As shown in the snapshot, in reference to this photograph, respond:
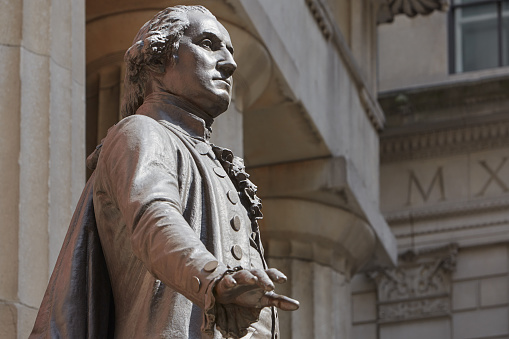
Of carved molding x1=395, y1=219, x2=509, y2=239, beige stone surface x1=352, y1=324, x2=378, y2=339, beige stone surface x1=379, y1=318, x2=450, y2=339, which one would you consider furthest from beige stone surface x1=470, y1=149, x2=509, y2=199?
beige stone surface x1=352, y1=324, x2=378, y2=339

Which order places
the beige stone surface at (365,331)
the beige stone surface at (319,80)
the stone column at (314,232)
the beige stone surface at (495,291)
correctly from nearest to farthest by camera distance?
the beige stone surface at (319,80), the stone column at (314,232), the beige stone surface at (495,291), the beige stone surface at (365,331)

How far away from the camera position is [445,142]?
2341 centimetres

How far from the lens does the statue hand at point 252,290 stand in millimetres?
4594

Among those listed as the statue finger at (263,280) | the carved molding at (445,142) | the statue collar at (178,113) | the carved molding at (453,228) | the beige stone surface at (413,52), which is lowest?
the statue finger at (263,280)

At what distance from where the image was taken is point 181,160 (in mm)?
5516

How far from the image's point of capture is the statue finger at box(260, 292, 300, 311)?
15.0ft

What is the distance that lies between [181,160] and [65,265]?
1.72ft

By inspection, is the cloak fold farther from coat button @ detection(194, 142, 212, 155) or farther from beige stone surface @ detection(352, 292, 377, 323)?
beige stone surface @ detection(352, 292, 377, 323)

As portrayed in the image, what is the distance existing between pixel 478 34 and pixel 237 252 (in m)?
19.6

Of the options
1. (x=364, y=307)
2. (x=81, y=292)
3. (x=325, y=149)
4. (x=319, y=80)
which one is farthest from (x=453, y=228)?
(x=81, y=292)

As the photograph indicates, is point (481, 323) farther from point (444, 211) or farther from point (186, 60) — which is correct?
point (186, 60)

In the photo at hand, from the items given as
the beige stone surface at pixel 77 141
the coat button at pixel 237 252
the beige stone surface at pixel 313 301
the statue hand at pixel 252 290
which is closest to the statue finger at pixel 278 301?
the statue hand at pixel 252 290

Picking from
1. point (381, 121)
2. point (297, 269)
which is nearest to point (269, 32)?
point (297, 269)

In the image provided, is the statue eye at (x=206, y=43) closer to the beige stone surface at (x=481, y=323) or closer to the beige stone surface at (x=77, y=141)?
the beige stone surface at (x=77, y=141)
